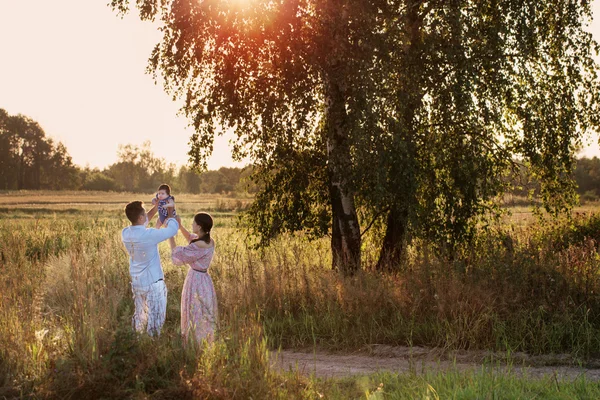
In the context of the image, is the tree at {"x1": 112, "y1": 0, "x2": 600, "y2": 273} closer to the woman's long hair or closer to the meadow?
the meadow

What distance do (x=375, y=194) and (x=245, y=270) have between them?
2729 mm

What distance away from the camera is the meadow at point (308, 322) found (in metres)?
6.39

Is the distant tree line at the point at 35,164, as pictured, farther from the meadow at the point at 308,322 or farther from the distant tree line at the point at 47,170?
the meadow at the point at 308,322

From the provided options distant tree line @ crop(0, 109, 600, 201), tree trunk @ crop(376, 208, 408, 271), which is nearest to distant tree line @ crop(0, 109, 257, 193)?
distant tree line @ crop(0, 109, 600, 201)

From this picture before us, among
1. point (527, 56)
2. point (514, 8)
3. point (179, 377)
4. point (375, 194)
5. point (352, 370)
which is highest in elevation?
point (514, 8)

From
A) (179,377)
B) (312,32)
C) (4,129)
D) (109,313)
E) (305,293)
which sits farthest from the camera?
(4,129)

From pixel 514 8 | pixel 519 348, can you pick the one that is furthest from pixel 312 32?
pixel 519 348

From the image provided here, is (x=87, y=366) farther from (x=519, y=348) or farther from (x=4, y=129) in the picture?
(x=4, y=129)

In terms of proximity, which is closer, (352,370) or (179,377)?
(179,377)

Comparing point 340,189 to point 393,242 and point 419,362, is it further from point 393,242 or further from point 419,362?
point 419,362

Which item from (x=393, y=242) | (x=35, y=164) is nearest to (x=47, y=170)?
(x=35, y=164)

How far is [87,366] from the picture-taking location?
6.36 meters

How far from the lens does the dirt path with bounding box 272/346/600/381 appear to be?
8.74 m

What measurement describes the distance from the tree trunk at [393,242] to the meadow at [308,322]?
0.36m
